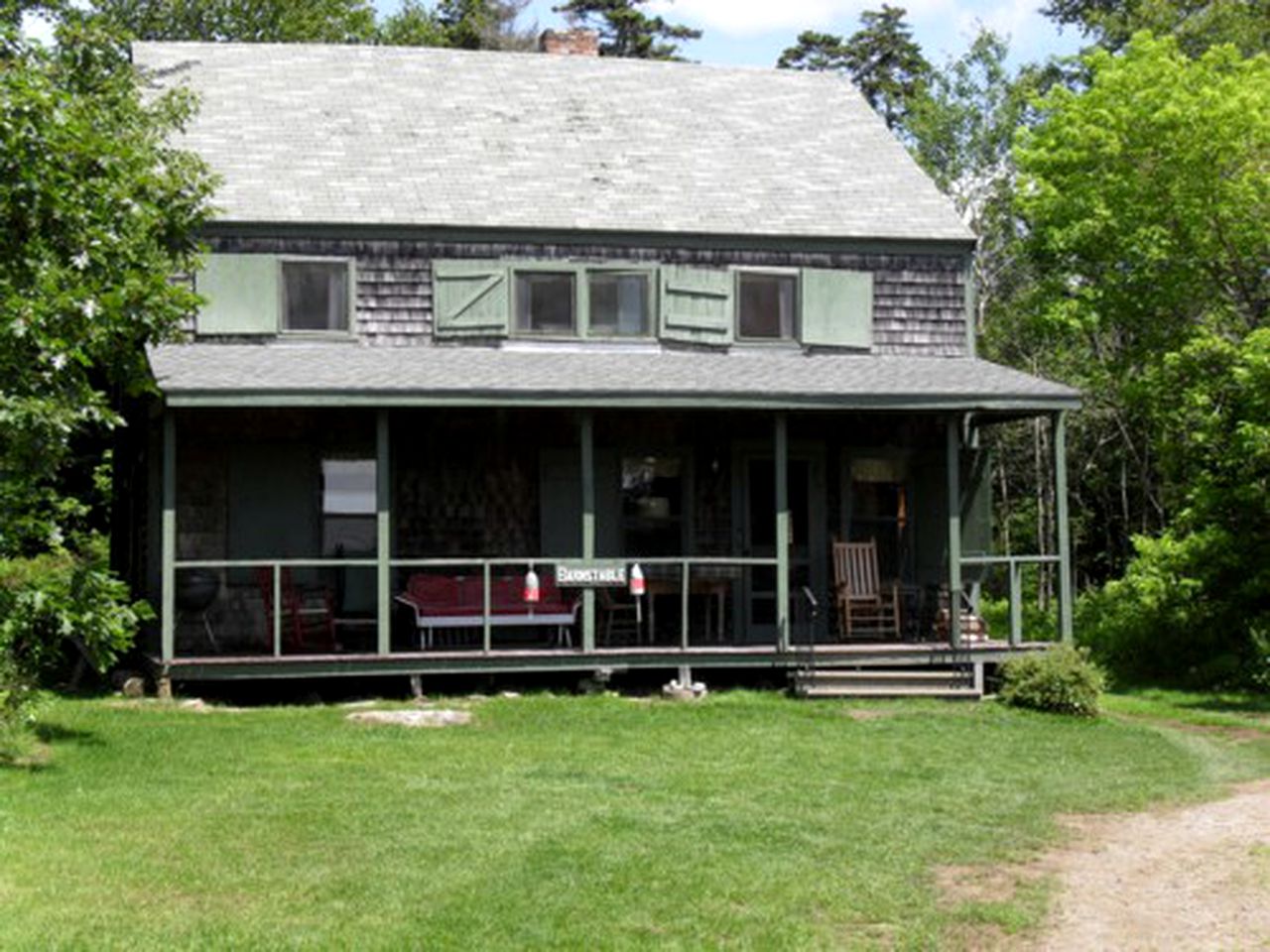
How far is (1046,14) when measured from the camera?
44.5 metres

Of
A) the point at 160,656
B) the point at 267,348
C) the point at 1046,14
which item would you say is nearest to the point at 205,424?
the point at 267,348

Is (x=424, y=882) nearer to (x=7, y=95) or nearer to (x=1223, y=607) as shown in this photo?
(x=7, y=95)

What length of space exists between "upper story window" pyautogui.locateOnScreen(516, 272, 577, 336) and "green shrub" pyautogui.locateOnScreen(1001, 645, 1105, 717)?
20.9 ft

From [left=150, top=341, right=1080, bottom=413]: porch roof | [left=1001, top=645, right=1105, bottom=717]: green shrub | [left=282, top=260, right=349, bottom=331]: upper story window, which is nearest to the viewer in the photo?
[left=150, top=341, right=1080, bottom=413]: porch roof

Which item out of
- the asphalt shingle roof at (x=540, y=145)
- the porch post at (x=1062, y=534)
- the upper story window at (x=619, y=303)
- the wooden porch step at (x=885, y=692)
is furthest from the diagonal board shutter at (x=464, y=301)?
the porch post at (x=1062, y=534)

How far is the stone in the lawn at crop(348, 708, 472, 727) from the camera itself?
46.9 feet

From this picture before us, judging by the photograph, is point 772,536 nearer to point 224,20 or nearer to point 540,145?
point 540,145

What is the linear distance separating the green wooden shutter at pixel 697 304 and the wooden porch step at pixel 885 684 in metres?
4.33

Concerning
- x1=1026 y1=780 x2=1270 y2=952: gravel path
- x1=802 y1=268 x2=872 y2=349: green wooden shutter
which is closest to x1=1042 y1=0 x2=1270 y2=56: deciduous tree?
x1=802 y1=268 x2=872 y2=349: green wooden shutter

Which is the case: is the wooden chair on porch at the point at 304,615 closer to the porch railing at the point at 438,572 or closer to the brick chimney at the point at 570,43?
the porch railing at the point at 438,572

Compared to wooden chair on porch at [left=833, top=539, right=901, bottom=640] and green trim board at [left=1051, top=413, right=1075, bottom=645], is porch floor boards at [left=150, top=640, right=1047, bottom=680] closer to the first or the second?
green trim board at [left=1051, top=413, right=1075, bottom=645]

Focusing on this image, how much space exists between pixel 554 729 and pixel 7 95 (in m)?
6.83

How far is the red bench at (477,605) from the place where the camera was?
54.6 ft

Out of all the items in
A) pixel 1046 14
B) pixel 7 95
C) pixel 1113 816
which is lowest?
pixel 1113 816
